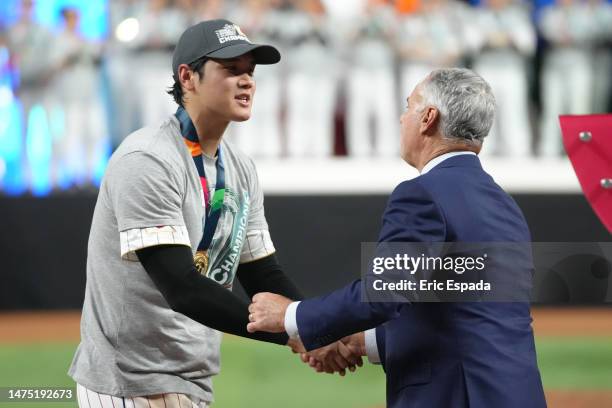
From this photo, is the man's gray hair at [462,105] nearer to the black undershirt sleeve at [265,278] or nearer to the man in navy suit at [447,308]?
the man in navy suit at [447,308]

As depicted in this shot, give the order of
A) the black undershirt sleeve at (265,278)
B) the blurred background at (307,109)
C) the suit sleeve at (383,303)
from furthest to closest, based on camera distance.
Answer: the blurred background at (307,109), the black undershirt sleeve at (265,278), the suit sleeve at (383,303)

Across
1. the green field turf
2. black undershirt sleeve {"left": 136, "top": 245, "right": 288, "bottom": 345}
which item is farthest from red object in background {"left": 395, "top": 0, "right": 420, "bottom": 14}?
black undershirt sleeve {"left": 136, "top": 245, "right": 288, "bottom": 345}

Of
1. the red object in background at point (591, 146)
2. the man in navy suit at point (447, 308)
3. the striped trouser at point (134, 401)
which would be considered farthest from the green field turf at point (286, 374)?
the red object in background at point (591, 146)

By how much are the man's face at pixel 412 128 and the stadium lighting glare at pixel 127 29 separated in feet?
29.6

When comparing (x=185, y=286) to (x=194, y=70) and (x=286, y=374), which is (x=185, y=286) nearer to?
(x=194, y=70)

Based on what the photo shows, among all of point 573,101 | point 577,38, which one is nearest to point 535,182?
point 573,101

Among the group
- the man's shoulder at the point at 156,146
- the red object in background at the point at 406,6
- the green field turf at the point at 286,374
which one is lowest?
the green field turf at the point at 286,374

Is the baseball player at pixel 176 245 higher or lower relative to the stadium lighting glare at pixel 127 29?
lower

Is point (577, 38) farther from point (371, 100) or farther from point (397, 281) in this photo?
point (397, 281)

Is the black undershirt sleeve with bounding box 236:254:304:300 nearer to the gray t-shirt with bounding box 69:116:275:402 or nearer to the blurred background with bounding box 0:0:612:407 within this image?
the gray t-shirt with bounding box 69:116:275:402

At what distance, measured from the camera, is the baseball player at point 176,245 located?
3443 millimetres

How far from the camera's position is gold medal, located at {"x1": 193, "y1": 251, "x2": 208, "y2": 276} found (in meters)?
3.66

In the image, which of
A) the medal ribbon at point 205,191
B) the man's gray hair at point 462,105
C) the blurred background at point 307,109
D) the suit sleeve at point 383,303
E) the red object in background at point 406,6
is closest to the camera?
the suit sleeve at point 383,303

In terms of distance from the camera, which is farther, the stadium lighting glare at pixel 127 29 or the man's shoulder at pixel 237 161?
the stadium lighting glare at pixel 127 29
